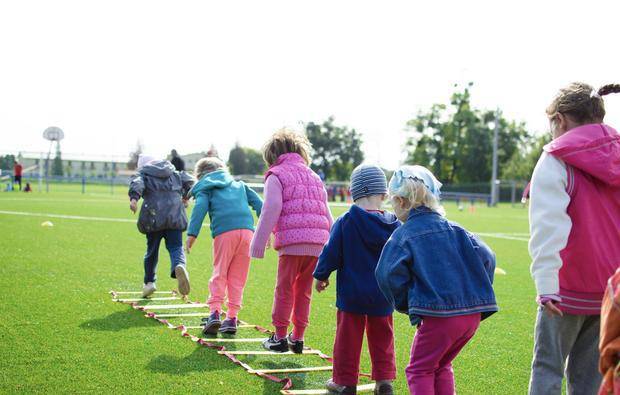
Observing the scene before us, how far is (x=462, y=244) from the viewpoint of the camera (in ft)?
12.0

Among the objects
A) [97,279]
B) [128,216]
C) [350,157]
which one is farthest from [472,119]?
[97,279]

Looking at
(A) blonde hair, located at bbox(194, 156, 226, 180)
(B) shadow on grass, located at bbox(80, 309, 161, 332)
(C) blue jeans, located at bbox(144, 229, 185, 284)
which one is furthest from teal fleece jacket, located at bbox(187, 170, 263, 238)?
(C) blue jeans, located at bbox(144, 229, 185, 284)

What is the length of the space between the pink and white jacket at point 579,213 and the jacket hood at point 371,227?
49.1 inches

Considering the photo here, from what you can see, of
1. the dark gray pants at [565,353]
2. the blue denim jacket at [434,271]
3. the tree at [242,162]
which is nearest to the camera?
the dark gray pants at [565,353]

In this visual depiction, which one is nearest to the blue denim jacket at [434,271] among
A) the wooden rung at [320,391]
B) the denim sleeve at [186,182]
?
the wooden rung at [320,391]

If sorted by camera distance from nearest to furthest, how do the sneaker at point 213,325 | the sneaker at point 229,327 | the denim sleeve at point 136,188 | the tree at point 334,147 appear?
the sneaker at point 213,325 < the sneaker at point 229,327 < the denim sleeve at point 136,188 < the tree at point 334,147

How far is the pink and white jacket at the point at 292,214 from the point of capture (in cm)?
554

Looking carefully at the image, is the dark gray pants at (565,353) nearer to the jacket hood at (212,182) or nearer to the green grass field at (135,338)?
the green grass field at (135,338)

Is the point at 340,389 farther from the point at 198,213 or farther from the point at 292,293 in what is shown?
the point at 198,213

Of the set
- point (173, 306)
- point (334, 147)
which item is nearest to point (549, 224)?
point (173, 306)

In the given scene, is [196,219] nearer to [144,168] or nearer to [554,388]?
[144,168]

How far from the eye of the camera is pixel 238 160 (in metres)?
115

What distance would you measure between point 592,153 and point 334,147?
97485 mm

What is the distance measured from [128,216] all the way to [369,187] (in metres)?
17.8
